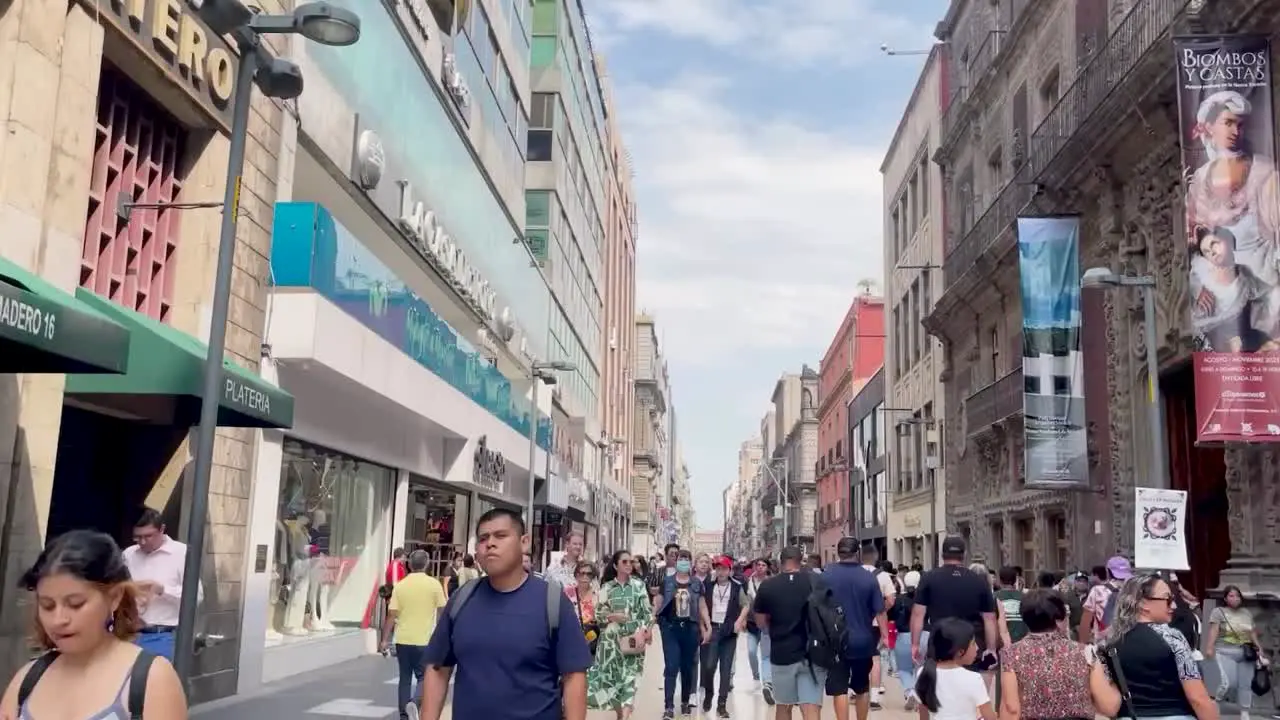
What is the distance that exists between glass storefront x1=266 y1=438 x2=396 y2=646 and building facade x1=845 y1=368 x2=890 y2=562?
24.6 meters

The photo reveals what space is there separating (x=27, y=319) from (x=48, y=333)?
0.19 meters

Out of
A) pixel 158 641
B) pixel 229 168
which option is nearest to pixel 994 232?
pixel 229 168

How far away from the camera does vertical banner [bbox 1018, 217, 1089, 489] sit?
2105 centimetres

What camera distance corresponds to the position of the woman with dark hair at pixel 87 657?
2980 mm

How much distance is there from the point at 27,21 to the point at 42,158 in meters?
1.04

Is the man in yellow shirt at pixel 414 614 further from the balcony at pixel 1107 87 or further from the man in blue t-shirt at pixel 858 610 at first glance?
the balcony at pixel 1107 87

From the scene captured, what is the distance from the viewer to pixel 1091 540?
68.8 ft

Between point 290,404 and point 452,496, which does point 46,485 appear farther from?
point 452,496

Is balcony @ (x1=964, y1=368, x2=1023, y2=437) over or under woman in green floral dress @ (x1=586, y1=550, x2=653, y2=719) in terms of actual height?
over

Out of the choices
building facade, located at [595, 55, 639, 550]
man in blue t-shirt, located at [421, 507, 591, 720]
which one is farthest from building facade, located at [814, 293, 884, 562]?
man in blue t-shirt, located at [421, 507, 591, 720]

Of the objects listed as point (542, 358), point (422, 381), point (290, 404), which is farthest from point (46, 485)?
point (542, 358)

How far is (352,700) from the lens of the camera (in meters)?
13.1

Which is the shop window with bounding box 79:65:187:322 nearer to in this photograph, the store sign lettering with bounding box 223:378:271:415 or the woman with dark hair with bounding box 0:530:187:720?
the store sign lettering with bounding box 223:378:271:415

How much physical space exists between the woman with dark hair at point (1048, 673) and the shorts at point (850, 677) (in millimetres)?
3992
